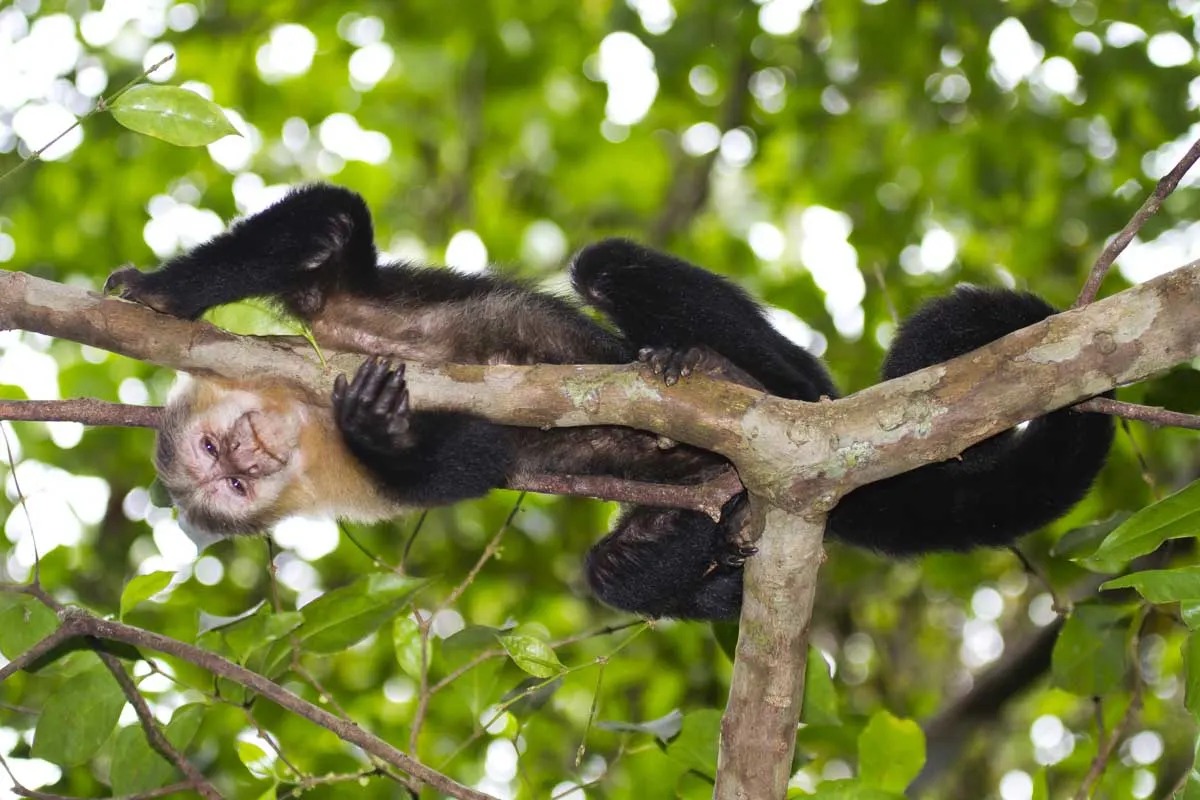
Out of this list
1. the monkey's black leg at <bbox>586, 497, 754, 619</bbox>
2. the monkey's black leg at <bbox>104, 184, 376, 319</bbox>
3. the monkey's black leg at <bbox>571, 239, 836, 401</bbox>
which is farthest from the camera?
the monkey's black leg at <bbox>586, 497, 754, 619</bbox>

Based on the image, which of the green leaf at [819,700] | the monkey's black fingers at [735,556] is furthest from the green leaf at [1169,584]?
the monkey's black fingers at [735,556]

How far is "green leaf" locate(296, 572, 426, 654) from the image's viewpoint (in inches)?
131

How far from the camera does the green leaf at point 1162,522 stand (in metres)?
2.25

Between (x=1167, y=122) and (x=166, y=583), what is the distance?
190 inches

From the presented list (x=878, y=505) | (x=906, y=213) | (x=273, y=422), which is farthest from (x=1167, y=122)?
(x=273, y=422)

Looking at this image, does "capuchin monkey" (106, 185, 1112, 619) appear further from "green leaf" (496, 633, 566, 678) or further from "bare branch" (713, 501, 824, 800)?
"green leaf" (496, 633, 566, 678)

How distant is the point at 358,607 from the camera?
3.35m

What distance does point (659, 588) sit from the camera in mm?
4422

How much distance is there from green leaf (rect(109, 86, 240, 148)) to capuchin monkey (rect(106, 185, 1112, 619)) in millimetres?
987

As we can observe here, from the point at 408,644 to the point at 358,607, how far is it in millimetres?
460

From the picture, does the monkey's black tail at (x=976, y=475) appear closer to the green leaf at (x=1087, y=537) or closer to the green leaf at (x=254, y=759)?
the green leaf at (x=1087, y=537)

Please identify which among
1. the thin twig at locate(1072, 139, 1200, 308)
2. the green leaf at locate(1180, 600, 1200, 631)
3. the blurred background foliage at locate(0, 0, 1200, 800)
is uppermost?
the thin twig at locate(1072, 139, 1200, 308)

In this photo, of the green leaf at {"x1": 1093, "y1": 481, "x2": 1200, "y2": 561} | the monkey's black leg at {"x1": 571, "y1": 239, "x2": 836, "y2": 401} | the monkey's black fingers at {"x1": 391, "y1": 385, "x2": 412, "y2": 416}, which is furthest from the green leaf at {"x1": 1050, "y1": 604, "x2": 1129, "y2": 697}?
the monkey's black fingers at {"x1": 391, "y1": 385, "x2": 412, "y2": 416}

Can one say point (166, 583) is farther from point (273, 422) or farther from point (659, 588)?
point (659, 588)
